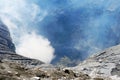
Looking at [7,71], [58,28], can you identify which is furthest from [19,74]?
[58,28]

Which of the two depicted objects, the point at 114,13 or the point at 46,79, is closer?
the point at 46,79

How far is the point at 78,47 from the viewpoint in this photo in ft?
389

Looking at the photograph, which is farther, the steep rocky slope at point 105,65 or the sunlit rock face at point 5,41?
the sunlit rock face at point 5,41

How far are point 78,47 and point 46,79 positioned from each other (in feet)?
346

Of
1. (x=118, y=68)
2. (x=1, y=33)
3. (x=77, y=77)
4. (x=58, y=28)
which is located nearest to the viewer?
(x=77, y=77)

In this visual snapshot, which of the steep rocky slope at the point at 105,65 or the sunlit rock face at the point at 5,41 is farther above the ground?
the sunlit rock face at the point at 5,41

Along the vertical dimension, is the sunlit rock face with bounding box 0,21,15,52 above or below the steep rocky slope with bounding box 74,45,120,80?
above

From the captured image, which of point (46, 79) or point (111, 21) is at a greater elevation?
point (111, 21)

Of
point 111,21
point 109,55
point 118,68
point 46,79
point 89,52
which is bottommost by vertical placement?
point 46,79

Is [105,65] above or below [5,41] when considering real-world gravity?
below

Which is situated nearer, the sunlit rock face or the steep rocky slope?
the steep rocky slope

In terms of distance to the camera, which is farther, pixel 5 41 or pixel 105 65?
pixel 5 41

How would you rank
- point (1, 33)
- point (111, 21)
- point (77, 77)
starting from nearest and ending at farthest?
point (77, 77), point (1, 33), point (111, 21)

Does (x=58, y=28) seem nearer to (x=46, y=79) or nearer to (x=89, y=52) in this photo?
(x=89, y=52)
